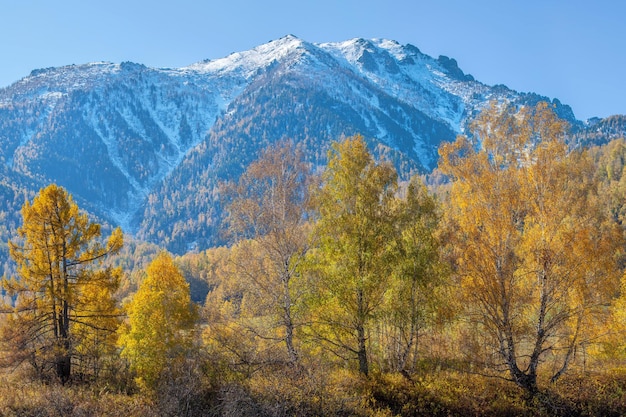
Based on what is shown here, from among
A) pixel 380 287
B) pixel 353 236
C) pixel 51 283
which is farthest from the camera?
pixel 51 283

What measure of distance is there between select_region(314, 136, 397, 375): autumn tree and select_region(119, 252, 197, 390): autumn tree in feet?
34.3

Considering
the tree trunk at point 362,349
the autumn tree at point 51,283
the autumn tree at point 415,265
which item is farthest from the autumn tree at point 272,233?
the autumn tree at point 51,283

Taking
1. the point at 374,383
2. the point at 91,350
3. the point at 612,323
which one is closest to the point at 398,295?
the point at 374,383

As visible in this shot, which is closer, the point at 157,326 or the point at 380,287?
the point at 380,287

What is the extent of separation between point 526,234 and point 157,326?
70.6ft

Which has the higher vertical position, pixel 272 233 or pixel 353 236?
pixel 272 233

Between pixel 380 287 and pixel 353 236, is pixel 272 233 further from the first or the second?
pixel 380 287

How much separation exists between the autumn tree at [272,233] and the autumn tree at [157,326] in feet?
23.5

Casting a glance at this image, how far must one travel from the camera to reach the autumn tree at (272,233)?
21875 millimetres

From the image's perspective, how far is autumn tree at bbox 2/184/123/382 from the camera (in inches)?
959

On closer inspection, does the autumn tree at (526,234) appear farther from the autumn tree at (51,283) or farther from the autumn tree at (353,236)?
the autumn tree at (51,283)

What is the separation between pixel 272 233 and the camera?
22.3m

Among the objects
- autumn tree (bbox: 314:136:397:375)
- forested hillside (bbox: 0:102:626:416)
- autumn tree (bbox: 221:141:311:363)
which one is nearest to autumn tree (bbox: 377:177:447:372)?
forested hillside (bbox: 0:102:626:416)

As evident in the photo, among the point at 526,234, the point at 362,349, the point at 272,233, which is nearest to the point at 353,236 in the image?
the point at 272,233
